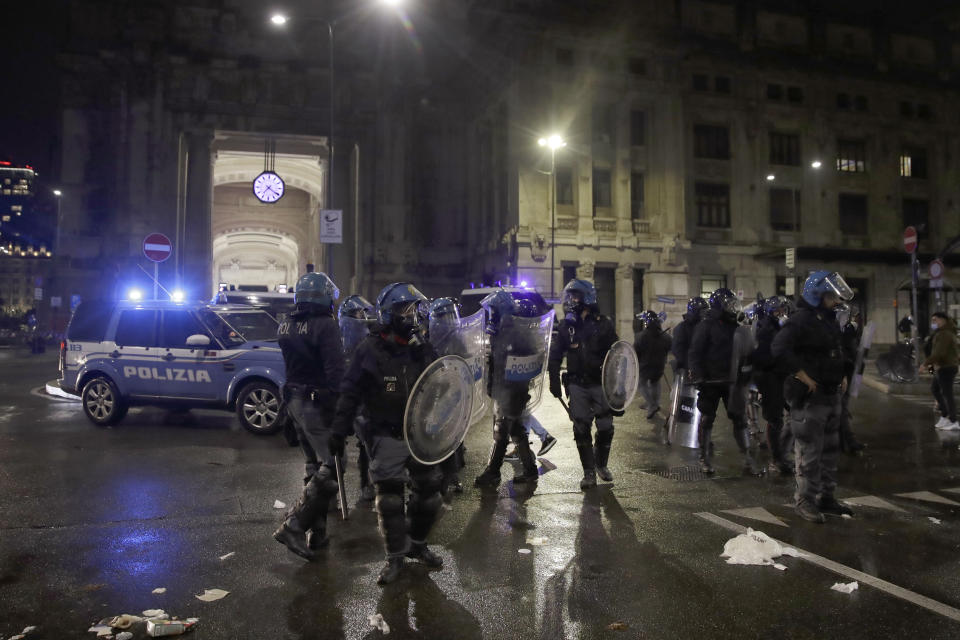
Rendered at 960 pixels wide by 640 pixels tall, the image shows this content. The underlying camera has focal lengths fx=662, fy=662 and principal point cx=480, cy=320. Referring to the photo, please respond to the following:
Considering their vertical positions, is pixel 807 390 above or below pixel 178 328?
below

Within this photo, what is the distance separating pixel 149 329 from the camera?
10.9 meters

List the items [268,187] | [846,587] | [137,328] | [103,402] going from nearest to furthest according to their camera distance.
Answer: [846,587], [103,402], [137,328], [268,187]

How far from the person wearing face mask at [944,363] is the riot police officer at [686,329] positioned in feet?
11.8

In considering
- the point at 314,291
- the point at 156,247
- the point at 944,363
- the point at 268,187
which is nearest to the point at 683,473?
the point at 314,291

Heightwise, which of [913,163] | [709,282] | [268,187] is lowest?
[709,282]

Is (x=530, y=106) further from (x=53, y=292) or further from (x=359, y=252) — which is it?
(x=53, y=292)

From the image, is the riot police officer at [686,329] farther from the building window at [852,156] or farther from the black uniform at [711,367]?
the building window at [852,156]

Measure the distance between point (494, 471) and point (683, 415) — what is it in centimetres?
318

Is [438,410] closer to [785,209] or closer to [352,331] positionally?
[352,331]

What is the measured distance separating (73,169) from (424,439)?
38.4 m

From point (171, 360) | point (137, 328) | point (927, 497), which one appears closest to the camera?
point (927, 497)

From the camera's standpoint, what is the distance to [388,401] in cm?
452

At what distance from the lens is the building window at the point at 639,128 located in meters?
34.5

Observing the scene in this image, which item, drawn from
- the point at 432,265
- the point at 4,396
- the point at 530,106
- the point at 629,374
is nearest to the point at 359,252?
the point at 432,265
